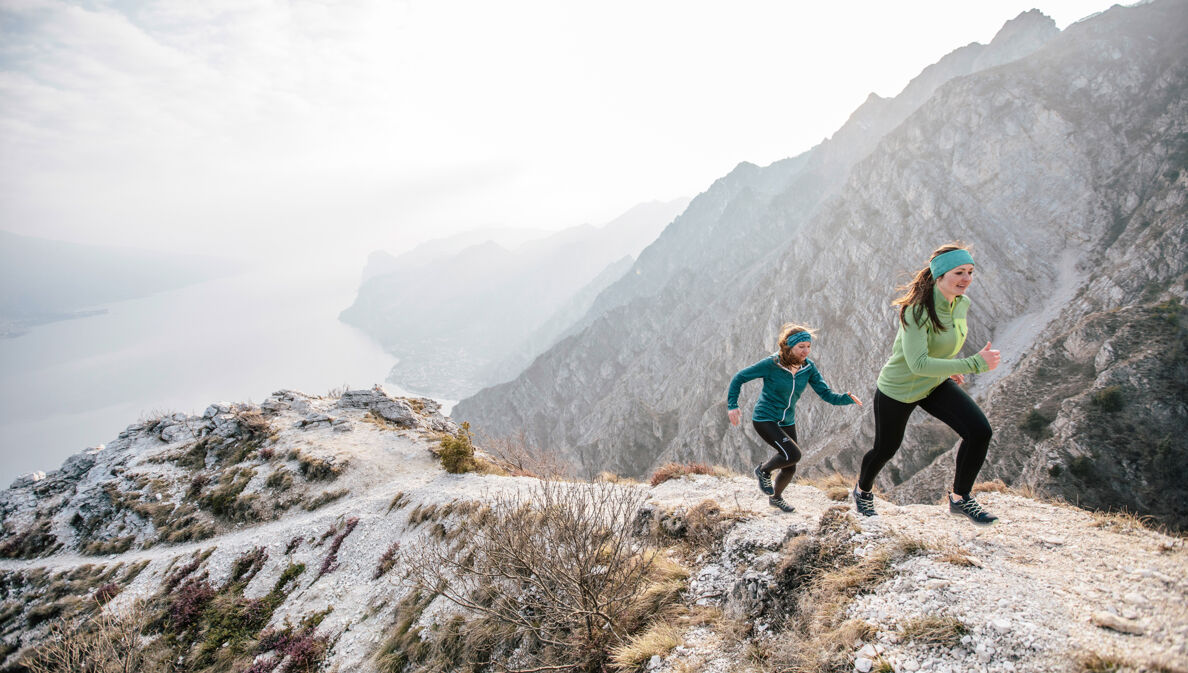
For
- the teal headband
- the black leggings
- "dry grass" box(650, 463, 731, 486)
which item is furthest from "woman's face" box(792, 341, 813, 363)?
"dry grass" box(650, 463, 731, 486)

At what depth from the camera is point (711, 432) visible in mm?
87812

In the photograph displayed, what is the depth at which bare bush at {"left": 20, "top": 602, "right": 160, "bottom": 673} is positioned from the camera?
6.47 m

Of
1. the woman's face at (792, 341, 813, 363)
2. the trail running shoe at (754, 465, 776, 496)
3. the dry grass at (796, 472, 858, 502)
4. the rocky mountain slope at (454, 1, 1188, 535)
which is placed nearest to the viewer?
the woman's face at (792, 341, 813, 363)

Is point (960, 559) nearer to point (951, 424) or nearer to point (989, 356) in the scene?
point (951, 424)

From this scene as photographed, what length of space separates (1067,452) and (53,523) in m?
61.0

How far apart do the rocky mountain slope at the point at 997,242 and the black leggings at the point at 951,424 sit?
110 ft

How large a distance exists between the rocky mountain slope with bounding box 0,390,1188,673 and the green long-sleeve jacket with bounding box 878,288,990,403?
5.85ft

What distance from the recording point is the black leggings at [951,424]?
4.86 meters

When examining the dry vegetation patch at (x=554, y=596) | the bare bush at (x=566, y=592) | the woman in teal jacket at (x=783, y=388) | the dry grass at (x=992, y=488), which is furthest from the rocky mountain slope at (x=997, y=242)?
the dry grass at (x=992, y=488)

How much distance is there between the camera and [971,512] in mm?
5344

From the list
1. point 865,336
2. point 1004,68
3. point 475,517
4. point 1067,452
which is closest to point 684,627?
point 475,517

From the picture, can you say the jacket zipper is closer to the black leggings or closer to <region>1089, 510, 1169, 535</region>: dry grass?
the black leggings

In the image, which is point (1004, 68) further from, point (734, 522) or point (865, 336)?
point (734, 522)

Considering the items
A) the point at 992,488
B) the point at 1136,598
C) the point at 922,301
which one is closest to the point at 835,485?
the point at 992,488
